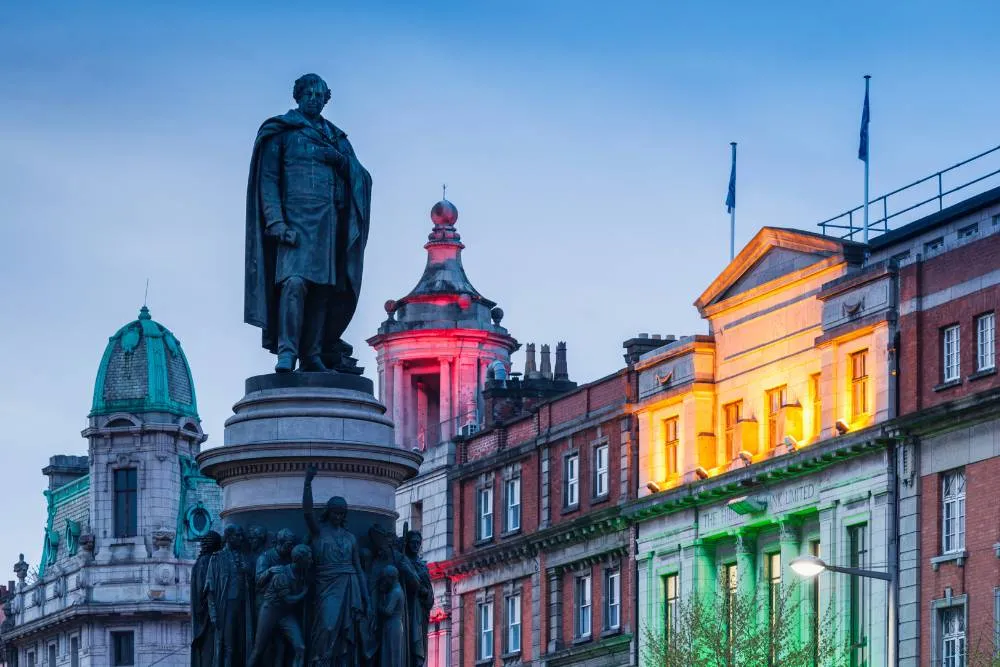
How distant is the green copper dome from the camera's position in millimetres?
131125

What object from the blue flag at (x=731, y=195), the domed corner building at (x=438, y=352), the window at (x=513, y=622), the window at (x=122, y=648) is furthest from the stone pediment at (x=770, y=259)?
the window at (x=122, y=648)

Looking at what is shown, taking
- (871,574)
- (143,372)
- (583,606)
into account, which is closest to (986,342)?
(871,574)

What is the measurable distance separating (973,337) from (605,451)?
72.7 feet

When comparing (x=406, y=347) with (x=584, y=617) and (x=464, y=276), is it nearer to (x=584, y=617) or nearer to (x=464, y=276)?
(x=464, y=276)

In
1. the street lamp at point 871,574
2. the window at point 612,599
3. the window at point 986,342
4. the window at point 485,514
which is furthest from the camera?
the window at point 485,514

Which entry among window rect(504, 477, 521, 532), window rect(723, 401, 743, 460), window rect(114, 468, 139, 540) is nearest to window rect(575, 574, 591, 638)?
window rect(504, 477, 521, 532)

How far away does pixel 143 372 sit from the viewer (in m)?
132

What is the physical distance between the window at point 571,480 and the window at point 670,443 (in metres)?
5.59

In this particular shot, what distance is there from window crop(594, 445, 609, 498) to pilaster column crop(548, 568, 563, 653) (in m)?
3.22

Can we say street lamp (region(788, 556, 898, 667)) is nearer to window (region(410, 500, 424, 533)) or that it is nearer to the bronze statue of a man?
the bronze statue of a man

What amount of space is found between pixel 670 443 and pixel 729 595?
11249mm

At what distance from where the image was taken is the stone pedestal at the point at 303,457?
31141mm

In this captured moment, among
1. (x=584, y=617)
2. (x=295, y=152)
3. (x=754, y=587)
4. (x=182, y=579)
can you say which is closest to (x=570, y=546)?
(x=584, y=617)

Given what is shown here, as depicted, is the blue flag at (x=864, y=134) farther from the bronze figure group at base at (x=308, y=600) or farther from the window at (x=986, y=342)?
the bronze figure group at base at (x=308, y=600)
